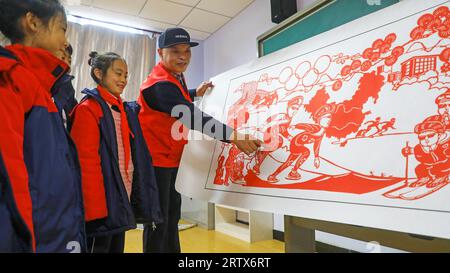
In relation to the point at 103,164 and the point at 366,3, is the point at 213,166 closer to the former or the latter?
the point at 103,164

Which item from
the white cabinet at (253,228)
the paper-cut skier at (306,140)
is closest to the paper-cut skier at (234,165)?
the paper-cut skier at (306,140)

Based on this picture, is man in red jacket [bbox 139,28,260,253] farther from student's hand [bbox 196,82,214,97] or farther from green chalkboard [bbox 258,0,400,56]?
green chalkboard [bbox 258,0,400,56]

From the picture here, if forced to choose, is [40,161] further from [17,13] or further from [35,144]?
[17,13]

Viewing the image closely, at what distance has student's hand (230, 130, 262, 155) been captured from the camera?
0.89 metres

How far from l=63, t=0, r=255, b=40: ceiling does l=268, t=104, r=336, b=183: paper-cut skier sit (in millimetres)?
2418

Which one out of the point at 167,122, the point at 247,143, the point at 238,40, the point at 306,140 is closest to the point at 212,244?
the point at 167,122

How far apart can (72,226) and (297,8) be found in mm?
2334

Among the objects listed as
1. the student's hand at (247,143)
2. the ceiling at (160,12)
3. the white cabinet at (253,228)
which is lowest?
the white cabinet at (253,228)

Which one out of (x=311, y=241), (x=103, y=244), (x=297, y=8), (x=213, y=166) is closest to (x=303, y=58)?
(x=213, y=166)

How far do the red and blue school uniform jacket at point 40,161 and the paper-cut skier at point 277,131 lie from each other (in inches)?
20.4

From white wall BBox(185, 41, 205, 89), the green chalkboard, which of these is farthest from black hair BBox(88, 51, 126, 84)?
white wall BBox(185, 41, 205, 89)

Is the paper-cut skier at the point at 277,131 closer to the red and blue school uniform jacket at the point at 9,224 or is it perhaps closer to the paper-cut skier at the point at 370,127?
the paper-cut skier at the point at 370,127

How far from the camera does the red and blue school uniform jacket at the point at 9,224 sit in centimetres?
44

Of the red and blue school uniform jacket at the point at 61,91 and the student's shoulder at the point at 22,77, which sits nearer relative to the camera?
the student's shoulder at the point at 22,77
